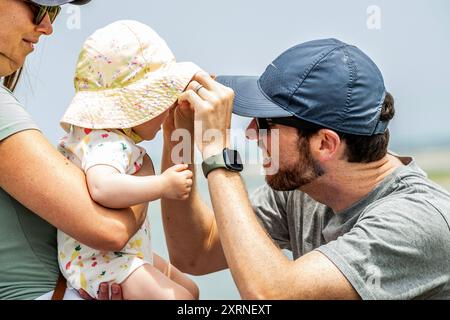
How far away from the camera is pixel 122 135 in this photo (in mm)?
2287

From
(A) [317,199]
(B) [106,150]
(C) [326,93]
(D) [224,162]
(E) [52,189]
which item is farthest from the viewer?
(A) [317,199]

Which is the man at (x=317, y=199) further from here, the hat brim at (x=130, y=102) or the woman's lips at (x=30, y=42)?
the woman's lips at (x=30, y=42)

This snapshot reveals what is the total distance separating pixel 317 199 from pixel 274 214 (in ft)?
1.04

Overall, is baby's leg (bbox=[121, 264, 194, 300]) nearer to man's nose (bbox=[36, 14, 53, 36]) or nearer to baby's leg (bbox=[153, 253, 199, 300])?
baby's leg (bbox=[153, 253, 199, 300])

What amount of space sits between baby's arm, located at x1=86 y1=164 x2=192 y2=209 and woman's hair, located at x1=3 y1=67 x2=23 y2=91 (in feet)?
1.53

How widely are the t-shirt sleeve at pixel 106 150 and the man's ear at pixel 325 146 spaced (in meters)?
0.66

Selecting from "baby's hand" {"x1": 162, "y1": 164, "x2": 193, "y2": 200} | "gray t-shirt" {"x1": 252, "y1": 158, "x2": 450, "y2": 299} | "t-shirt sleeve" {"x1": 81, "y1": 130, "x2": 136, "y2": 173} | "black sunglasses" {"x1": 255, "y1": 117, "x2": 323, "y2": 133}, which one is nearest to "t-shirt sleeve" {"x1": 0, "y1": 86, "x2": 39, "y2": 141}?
"t-shirt sleeve" {"x1": 81, "y1": 130, "x2": 136, "y2": 173}

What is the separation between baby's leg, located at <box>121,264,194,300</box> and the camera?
7.27 feet

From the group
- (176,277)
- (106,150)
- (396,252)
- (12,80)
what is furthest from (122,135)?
(396,252)

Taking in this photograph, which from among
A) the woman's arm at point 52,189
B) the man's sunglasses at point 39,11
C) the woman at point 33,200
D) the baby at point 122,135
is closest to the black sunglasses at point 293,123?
the baby at point 122,135

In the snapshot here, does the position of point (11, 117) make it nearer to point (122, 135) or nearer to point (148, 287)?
point (122, 135)
